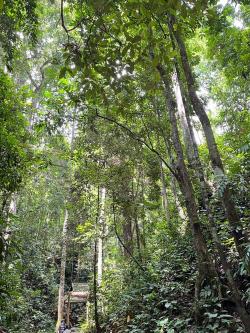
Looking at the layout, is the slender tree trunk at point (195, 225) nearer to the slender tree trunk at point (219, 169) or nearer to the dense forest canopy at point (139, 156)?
the dense forest canopy at point (139, 156)

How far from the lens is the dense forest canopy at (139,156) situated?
87.6 inches

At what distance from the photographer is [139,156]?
991cm

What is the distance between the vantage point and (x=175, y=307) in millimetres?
6145

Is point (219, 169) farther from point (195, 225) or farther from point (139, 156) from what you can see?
point (139, 156)

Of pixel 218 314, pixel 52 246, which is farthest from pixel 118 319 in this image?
pixel 52 246

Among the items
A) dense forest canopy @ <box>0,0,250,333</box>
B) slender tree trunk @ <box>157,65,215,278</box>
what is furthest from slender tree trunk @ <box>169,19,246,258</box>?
slender tree trunk @ <box>157,65,215,278</box>

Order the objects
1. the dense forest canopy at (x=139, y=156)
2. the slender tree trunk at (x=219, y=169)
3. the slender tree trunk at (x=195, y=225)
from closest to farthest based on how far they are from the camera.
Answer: the dense forest canopy at (x=139, y=156) < the slender tree trunk at (x=219, y=169) < the slender tree trunk at (x=195, y=225)

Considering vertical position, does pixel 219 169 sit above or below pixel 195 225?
above

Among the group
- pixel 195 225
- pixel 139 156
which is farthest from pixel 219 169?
pixel 139 156

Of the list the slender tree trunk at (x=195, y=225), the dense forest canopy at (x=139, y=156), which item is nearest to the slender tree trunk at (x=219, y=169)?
the dense forest canopy at (x=139, y=156)

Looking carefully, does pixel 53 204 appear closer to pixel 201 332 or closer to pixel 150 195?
pixel 150 195

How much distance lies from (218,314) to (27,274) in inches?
572

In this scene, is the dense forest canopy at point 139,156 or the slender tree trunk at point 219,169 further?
the slender tree trunk at point 219,169

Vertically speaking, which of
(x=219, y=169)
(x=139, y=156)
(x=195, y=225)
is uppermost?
(x=139, y=156)
